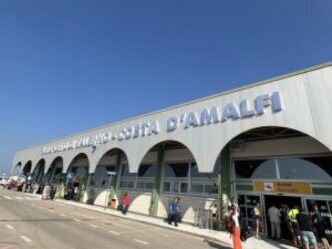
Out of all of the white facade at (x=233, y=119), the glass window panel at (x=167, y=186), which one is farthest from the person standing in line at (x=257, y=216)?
the glass window panel at (x=167, y=186)

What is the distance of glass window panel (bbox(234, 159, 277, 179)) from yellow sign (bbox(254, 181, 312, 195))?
386mm

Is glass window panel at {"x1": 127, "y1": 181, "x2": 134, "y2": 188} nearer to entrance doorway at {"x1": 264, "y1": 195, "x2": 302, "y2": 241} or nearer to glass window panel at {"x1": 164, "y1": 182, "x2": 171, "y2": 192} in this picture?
glass window panel at {"x1": 164, "y1": 182, "x2": 171, "y2": 192}

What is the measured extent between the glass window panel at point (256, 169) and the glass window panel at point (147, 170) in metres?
7.62

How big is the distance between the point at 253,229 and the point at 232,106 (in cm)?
694

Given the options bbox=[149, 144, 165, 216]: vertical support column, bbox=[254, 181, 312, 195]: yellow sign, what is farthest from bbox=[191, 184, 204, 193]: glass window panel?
bbox=[254, 181, 312, 195]: yellow sign

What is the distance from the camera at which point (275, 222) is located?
13445 millimetres

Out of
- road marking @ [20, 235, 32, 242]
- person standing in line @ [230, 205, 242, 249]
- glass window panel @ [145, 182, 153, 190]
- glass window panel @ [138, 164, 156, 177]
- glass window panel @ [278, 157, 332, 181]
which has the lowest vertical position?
road marking @ [20, 235, 32, 242]

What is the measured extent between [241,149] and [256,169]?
1.49m

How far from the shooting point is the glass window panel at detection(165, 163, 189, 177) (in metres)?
19.0

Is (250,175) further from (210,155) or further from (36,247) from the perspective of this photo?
(36,247)

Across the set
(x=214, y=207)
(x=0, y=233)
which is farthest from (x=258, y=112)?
(x=0, y=233)

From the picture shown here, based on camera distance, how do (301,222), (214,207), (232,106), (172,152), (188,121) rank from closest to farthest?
(301,222), (232,106), (214,207), (188,121), (172,152)

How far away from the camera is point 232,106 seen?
14859 millimetres

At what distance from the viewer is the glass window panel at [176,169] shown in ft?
62.2
